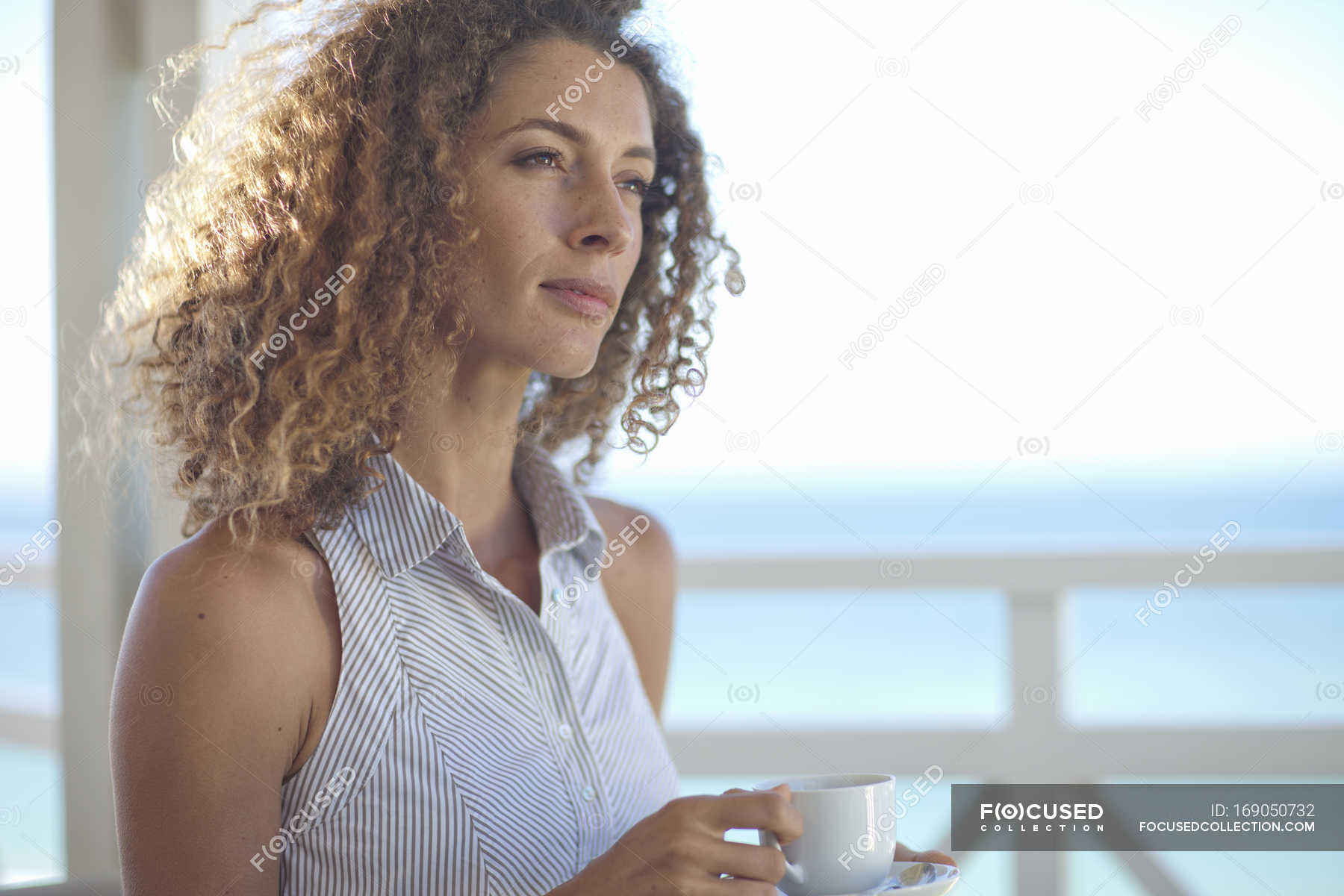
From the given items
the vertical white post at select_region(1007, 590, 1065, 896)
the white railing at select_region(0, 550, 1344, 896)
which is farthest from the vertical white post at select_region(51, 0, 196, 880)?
the vertical white post at select_region(1007, 590, 1065, 896)

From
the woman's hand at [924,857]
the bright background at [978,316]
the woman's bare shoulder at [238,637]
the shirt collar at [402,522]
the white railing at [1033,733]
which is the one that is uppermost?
the bright background at [978,316]

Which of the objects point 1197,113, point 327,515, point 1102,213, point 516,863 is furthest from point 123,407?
point 1102,213

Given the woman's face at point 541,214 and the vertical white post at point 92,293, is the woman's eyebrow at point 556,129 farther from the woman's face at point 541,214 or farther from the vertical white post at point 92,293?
the vertical white post at point 92,293

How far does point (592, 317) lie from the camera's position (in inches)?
44.6

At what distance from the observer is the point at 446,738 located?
0.98 m

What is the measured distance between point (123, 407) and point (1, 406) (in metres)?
0.91

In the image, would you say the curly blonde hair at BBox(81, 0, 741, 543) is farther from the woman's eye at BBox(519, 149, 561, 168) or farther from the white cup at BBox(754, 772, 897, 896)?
the white cup at BBox(754, 772, 897, 896)

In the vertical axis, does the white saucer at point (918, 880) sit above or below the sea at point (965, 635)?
below

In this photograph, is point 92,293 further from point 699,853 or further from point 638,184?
point 699,853

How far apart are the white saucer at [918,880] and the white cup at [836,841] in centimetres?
2

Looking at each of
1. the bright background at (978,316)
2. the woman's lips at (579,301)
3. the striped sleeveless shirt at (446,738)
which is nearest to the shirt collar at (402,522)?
the striped sleeveless shirt at (446,738)

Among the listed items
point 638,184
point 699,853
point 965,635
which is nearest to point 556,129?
point 638,184

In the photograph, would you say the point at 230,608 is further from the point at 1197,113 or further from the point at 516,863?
the point at 1197,113

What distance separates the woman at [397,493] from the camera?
34.6 inches
